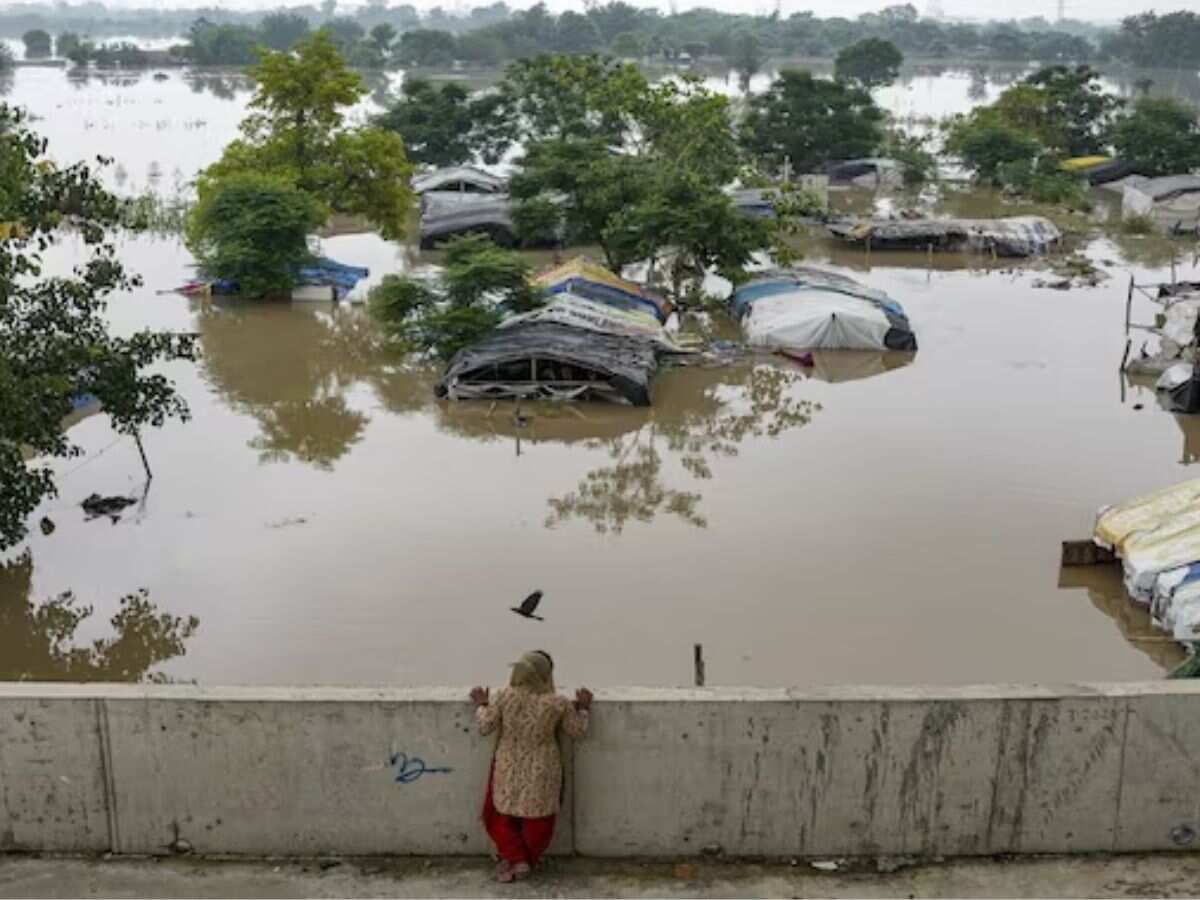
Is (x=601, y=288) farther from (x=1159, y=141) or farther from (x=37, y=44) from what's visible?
(x=37, y=44)

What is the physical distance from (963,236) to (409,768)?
24377mm

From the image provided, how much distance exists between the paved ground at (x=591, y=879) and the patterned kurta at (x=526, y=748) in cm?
29

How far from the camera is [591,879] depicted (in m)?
4.59

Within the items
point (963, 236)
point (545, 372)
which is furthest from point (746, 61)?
point (545, 372)

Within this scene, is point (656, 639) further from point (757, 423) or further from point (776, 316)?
point (776, 316)

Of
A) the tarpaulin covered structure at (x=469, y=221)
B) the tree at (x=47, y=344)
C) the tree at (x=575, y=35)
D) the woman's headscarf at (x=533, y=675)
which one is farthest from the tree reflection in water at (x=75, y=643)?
the tree at (x=575, y=35)

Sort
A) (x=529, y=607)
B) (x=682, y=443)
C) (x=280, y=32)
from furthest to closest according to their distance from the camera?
(x=280, y=32), (x=682, y=443), (x=529, y=607)

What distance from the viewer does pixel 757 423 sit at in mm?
15367

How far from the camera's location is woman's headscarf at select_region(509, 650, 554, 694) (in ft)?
14.8

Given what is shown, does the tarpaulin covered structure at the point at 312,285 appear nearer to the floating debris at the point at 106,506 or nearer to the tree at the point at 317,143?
the tree at the point at 317,143

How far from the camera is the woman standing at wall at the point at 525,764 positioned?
449 cm

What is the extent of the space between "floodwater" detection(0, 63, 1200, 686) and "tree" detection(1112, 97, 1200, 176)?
19.9m

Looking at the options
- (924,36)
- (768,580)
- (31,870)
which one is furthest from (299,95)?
(924,36)

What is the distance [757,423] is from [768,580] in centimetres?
507
